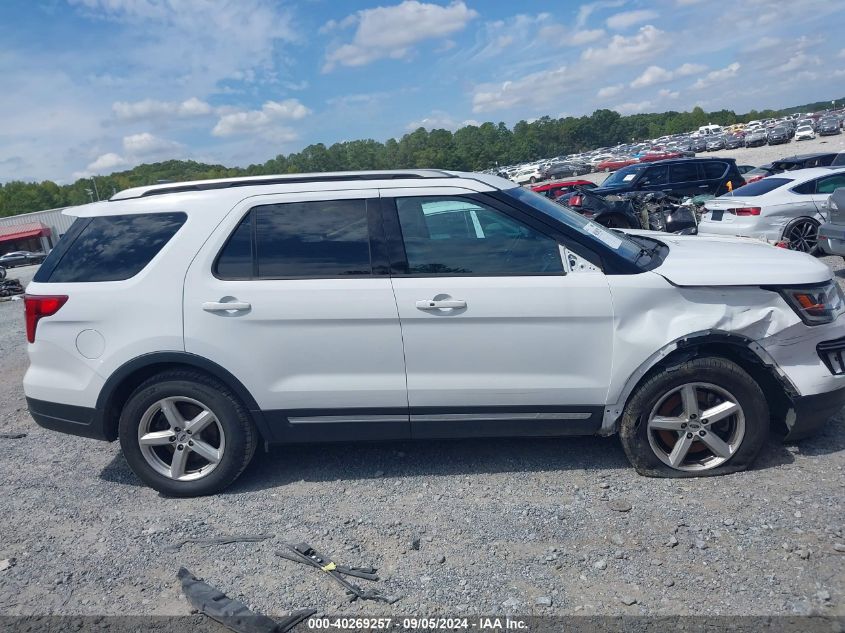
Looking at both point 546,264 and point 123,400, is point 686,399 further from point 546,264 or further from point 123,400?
point 123,400

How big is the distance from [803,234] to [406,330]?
9.37 metres

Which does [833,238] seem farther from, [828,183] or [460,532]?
[460,532]

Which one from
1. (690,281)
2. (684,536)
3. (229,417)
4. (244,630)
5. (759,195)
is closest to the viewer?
(244,630)

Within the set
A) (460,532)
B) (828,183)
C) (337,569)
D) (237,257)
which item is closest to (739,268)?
(460,532)

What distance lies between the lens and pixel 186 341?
156 inches

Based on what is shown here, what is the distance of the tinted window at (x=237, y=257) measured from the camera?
13.1 feet

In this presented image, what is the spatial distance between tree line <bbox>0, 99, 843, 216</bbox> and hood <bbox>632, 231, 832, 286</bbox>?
10.5 ft

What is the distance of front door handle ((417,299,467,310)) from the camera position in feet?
12.4

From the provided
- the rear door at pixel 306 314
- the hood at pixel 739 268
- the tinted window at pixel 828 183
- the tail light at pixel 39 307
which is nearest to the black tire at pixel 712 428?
the hood at pixel 739 268

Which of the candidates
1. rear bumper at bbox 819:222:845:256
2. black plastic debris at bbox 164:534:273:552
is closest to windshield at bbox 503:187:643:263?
black plastic debris at bbox 164:534:273:552

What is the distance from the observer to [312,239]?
13.2 feet

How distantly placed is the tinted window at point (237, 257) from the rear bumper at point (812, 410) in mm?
3287

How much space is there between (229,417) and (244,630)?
1.41m

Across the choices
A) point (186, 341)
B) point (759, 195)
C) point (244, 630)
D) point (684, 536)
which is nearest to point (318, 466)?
point (186, 341)
